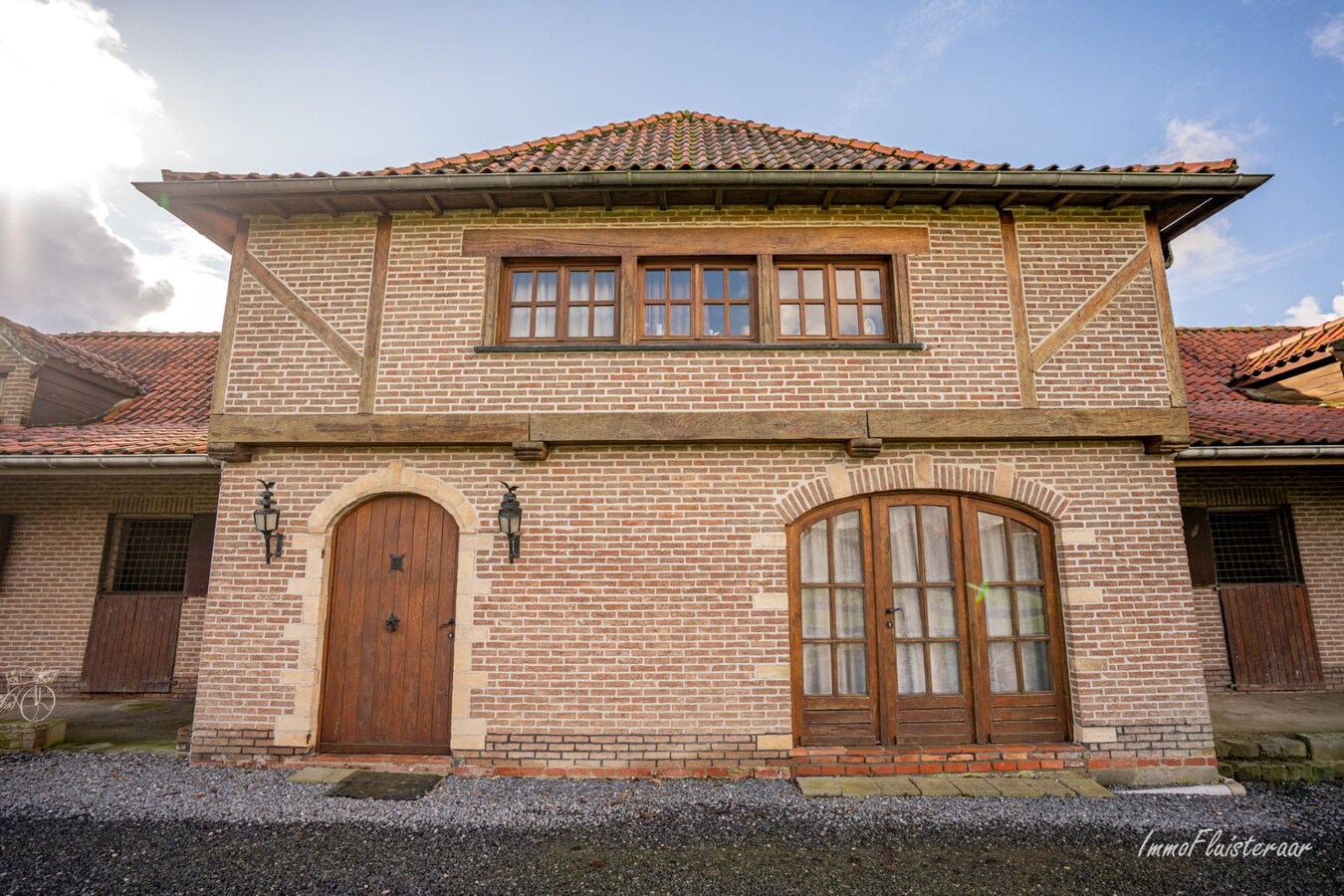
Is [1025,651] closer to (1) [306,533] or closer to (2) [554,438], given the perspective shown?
(2) [554,438]

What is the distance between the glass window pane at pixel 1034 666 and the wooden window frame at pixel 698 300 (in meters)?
3.76

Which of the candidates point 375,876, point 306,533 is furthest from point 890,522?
point 306,533

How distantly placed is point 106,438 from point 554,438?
565cm

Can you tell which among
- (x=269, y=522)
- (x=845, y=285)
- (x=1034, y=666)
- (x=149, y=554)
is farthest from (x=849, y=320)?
(x=149, y=554)

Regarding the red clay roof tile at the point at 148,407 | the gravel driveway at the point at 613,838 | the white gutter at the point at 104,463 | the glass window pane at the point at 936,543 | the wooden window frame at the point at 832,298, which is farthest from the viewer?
the red clay roof tile at the point at 148,407

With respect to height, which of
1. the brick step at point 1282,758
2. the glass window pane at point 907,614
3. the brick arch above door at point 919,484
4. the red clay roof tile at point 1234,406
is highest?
the red clay roof tile at point 1234,406

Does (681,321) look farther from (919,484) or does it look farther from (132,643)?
(132,643)

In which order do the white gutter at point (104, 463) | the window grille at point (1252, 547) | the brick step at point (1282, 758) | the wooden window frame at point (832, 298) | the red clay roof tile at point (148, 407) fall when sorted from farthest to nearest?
the window grille at point (1252, 547) < the red clay roof tile at point (148, 407) < the white gutter at point (104, 463) < the wooden window frame at point (832, 298) < the brick step at point (1282, 758)

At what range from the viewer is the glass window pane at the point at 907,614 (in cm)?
551

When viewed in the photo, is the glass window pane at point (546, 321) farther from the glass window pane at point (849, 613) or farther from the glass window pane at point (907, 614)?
the glass window pane at point (907, 614)

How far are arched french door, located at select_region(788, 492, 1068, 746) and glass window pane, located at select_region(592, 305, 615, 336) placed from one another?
2571 mm

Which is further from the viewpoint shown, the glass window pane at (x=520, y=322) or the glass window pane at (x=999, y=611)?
the glass window pane at (x=520, y=322)

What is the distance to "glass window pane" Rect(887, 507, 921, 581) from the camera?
5.59m

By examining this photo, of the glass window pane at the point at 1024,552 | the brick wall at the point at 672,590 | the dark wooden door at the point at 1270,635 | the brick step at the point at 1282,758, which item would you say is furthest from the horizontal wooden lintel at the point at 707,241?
the dark wooden door at the point at 1270,635
